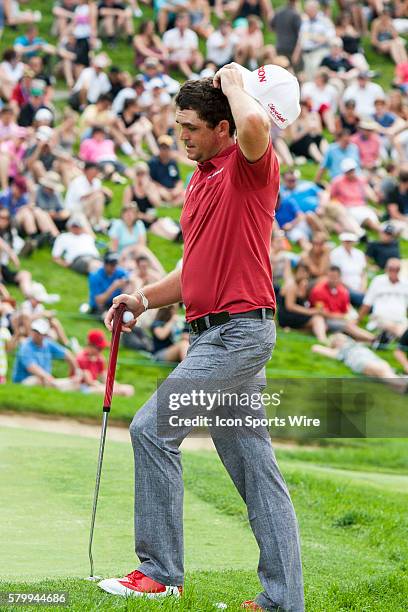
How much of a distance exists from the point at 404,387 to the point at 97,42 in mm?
14160

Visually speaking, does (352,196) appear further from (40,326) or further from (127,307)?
(127,307)

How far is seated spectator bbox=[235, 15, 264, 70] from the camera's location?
91.3ft

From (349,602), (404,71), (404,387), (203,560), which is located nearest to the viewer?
(349,602)

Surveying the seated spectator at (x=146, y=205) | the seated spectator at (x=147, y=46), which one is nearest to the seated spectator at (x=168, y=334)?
the seated spectator at (x=146, y=205)

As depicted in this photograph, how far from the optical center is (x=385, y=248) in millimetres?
21672

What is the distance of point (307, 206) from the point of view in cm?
2222

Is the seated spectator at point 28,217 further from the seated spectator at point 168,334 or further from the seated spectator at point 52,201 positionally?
the seated spectator at point 168,334

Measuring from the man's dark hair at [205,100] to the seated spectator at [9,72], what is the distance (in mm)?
18903

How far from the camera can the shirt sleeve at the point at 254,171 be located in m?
5.71

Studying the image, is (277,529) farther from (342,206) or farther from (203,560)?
(342,206)

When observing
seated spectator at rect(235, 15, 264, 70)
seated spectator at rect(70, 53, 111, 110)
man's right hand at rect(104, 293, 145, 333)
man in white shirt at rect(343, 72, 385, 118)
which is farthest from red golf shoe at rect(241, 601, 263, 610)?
Result: seated spectator at rect(235, 15, 264, 70)

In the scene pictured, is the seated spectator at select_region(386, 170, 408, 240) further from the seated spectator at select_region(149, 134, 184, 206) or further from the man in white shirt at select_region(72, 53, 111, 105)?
the man in white shirt at select_region(72, 53, 111, 105)

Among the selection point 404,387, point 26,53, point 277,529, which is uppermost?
point 26,53

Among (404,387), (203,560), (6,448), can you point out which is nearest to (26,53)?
(404,387)
